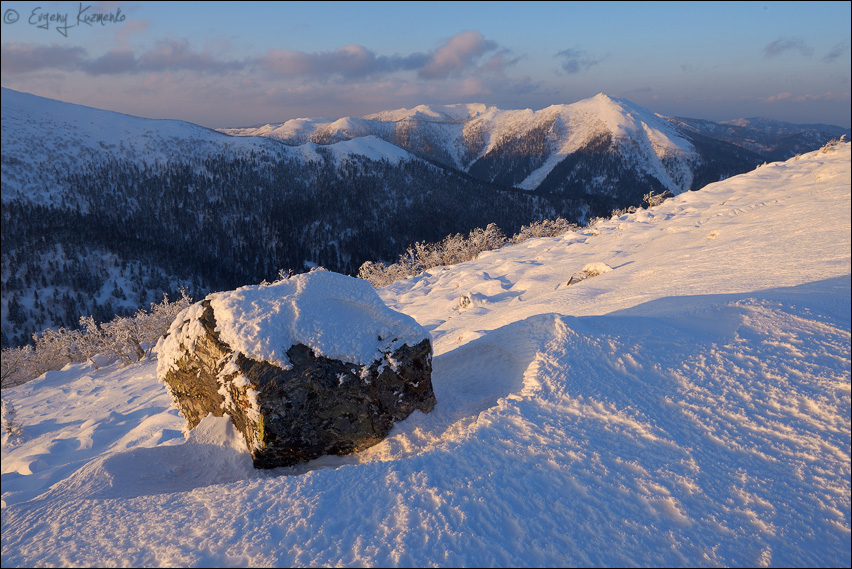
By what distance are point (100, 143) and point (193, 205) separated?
59285 millimetres

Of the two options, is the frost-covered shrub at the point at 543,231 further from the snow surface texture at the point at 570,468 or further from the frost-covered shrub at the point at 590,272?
the snow surface texture at the point at 570,468

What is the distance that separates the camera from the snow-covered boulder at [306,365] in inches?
231

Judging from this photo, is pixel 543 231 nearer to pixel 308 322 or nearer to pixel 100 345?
pixel 308 322

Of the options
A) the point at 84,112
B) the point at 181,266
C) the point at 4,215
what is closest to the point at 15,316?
the point at 181,266

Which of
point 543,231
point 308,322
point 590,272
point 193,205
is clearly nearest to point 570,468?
point 308,322

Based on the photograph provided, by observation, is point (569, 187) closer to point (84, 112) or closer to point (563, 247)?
point (563, 247)

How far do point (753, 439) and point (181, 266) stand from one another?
Result: 125523mm

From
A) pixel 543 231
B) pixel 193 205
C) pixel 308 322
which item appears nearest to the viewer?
pixel 308 322

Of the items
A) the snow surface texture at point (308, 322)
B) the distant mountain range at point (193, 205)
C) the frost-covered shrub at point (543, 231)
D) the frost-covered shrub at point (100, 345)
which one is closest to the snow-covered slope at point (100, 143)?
the distant mountain range at point (193, 205)

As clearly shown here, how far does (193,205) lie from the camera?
132 m

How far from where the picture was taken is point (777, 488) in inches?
149

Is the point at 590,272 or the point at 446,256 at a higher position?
the point at 590,272

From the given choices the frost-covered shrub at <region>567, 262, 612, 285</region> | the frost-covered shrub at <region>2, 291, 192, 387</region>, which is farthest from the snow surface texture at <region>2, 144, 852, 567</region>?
the frost-covered shrub at <region>2, 291, 192, 387</region>

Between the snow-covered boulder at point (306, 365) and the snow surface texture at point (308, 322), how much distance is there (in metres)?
0.02
